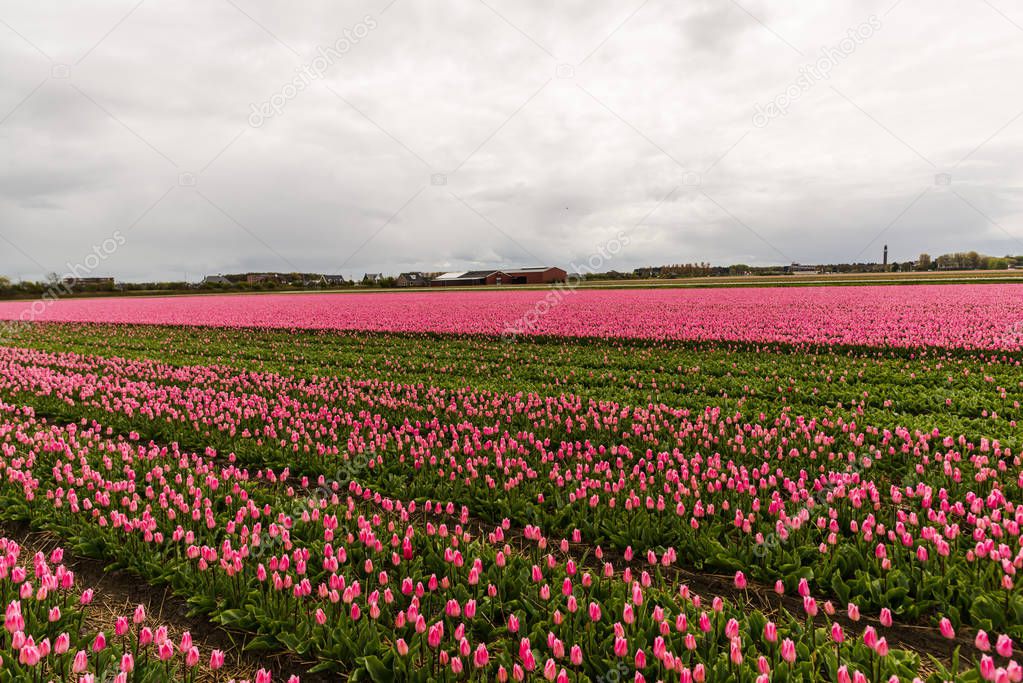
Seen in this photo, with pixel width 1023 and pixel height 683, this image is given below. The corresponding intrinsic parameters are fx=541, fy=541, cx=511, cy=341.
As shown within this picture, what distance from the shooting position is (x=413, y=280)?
121 metres


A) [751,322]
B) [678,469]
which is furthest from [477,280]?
[678,469]

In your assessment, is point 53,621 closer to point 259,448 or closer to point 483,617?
point 483,617

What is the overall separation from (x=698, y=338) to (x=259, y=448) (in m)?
14.3

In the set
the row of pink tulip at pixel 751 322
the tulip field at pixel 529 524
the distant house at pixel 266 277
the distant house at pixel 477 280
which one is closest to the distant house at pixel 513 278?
the distant house at pixel 477 280

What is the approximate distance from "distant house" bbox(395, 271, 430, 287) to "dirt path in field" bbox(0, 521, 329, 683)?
101337 millimetres

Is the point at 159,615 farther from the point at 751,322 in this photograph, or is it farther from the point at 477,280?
the point at 477,280

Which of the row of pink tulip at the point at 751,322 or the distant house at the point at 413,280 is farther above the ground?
the distant house at the point at 413,280

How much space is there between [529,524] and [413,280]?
119 meters

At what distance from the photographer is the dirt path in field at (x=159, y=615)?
12.3 ft

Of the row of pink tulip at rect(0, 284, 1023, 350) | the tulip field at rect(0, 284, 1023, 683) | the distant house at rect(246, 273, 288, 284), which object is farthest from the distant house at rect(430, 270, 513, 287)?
the tulip field at rect(0, 284, 1023, 683)

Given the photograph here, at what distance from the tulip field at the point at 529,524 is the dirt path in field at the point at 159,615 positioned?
4cm

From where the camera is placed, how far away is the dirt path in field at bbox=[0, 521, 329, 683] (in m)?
3.76

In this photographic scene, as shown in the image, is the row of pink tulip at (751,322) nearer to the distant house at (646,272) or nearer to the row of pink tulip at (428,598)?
the row of pink tulip at (428,598)

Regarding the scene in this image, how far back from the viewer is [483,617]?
157 inches
